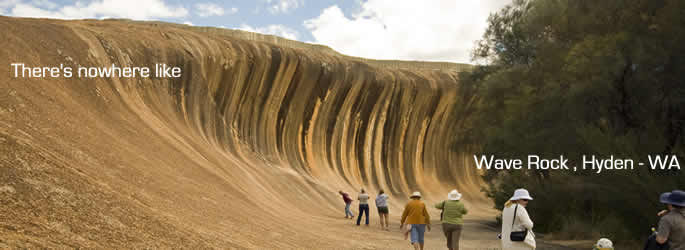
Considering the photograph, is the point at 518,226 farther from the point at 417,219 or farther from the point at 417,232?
the point at 417,232

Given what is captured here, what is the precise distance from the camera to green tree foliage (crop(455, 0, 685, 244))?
12.8m

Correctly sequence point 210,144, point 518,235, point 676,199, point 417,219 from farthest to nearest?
1. point 210,144
2. point 417,219
3. point 518,235
4. point 676,199

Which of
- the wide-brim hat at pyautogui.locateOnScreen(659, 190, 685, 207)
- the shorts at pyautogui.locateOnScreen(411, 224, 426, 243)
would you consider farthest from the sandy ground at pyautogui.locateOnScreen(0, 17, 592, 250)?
the wide-brim hat at pyautogui.locateOnScreen(659, 190, 685, 207)

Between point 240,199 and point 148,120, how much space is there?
435 centimetres

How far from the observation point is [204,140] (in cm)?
2072

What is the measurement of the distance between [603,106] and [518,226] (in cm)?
997

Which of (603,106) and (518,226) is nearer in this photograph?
(518,226)

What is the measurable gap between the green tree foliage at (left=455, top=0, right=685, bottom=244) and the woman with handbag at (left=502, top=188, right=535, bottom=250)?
7798mm

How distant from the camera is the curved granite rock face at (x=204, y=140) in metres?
7.25

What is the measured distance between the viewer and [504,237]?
5.84 m

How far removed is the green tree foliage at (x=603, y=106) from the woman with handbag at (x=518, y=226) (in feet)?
25.6

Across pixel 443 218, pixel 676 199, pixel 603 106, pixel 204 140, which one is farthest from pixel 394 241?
pixel 204 140

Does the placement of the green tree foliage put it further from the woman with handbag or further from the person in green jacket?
the woman with handbag

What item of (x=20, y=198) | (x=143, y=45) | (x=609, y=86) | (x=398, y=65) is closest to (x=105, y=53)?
(x=143, y=45)
